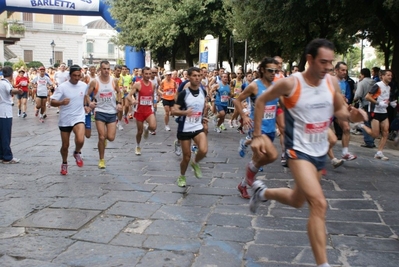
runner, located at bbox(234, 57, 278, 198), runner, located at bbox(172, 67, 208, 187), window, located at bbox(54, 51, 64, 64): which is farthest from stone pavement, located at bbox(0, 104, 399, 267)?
window, located at bbox(54, 51, 64, 64)

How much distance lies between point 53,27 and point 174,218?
61.1 metres

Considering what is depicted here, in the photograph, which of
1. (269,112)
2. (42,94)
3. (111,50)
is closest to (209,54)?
(42,94)

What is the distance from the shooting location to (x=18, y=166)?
333 inches

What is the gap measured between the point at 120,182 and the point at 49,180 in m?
1.05

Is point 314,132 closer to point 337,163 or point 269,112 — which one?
point 269,112

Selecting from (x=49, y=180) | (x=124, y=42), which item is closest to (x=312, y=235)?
(x=49, y=180)

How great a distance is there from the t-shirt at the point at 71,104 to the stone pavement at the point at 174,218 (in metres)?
0.82

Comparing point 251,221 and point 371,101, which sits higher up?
point 371,101

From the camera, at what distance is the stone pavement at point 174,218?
4.18m

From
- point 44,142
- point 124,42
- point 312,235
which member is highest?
point 124,42

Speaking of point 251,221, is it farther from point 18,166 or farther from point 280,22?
point 280,22

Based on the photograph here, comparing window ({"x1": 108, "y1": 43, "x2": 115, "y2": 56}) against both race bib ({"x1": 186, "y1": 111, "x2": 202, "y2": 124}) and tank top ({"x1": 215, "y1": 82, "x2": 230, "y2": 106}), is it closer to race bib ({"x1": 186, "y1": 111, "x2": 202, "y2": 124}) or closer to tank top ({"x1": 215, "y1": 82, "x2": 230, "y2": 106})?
tank top ({"x1": 215, "y1": 82, "x2": 230, "y2": 106})

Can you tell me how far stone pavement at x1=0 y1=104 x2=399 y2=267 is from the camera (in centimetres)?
418

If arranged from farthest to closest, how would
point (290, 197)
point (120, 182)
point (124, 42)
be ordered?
point (124, 42) → point (120, 182) → point (290, 197)
